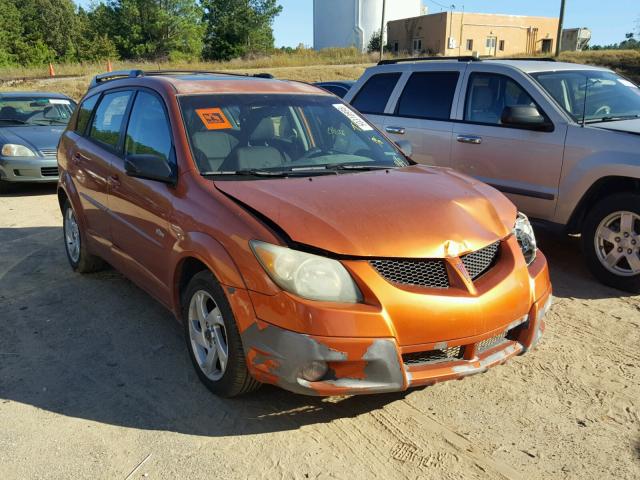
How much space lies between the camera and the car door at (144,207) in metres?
3.72

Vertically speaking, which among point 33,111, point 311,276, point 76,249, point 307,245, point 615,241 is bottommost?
point 76,249

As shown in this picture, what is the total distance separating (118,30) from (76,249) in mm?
62674

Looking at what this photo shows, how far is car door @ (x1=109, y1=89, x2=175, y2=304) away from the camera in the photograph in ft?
→ 12.2

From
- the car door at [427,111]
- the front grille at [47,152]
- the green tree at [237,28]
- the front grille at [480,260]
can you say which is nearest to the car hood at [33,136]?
the front grille at [47,152]

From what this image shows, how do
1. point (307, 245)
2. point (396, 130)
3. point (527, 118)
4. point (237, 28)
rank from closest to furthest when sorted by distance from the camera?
point (307, 245), point (527, 118), point (396, 130), point (237, 28)

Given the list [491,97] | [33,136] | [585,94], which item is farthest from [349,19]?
[585,94]

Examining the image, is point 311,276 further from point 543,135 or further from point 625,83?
point 625,83

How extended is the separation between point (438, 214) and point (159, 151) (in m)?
1.90

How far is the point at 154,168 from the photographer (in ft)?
11.7

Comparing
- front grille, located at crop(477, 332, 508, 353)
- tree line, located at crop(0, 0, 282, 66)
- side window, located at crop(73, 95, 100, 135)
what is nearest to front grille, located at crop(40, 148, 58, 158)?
side window, located at crop(73, 95, 100, 135)

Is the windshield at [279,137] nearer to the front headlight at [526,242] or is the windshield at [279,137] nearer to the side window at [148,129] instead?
the side window at [148,129]

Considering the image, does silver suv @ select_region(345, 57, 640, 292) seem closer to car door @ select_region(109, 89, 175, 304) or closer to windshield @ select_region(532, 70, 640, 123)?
windshield @ select_region(532, 70, 640, 123)

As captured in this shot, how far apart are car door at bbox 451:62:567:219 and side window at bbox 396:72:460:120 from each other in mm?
198

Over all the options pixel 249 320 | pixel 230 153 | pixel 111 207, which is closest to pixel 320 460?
pixel 249 320
